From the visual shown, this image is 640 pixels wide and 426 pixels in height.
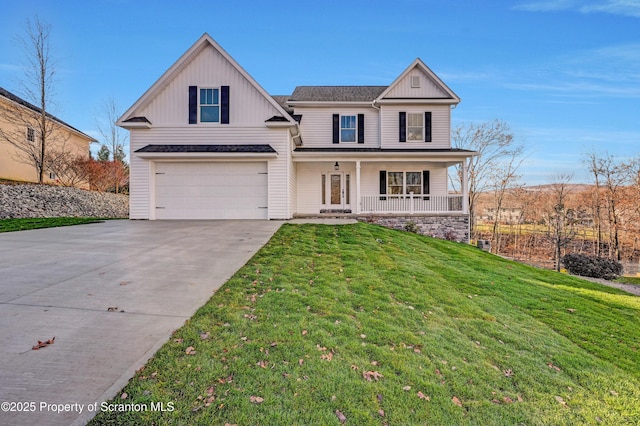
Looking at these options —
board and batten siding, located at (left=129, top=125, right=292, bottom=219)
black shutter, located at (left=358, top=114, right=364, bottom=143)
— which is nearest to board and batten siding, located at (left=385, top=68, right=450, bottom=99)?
black shutter, located at (left=358, top=114, right=364, bottom=143)

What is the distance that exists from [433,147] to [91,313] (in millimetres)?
16004

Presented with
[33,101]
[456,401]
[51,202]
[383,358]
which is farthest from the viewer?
[33,101]

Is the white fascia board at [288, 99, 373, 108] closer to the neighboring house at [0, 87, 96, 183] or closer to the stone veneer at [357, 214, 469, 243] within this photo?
the stone veneer at [357, 214, 469, 243]

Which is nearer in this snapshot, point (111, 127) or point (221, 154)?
point (221, 154)

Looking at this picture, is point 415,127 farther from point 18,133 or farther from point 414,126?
point 18,133

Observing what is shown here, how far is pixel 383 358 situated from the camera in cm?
325

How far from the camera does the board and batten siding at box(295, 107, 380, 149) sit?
16.8 m

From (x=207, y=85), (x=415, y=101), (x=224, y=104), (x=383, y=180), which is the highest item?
(x=415, y=101)

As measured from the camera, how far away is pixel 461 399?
9.25ft

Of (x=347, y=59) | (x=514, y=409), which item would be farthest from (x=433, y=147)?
(x=514, y=409)

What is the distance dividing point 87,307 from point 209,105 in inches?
453

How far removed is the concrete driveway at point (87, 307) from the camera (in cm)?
240

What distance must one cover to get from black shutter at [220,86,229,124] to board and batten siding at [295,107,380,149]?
4408 millimetres

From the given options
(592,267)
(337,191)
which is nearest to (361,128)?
(337,191)
